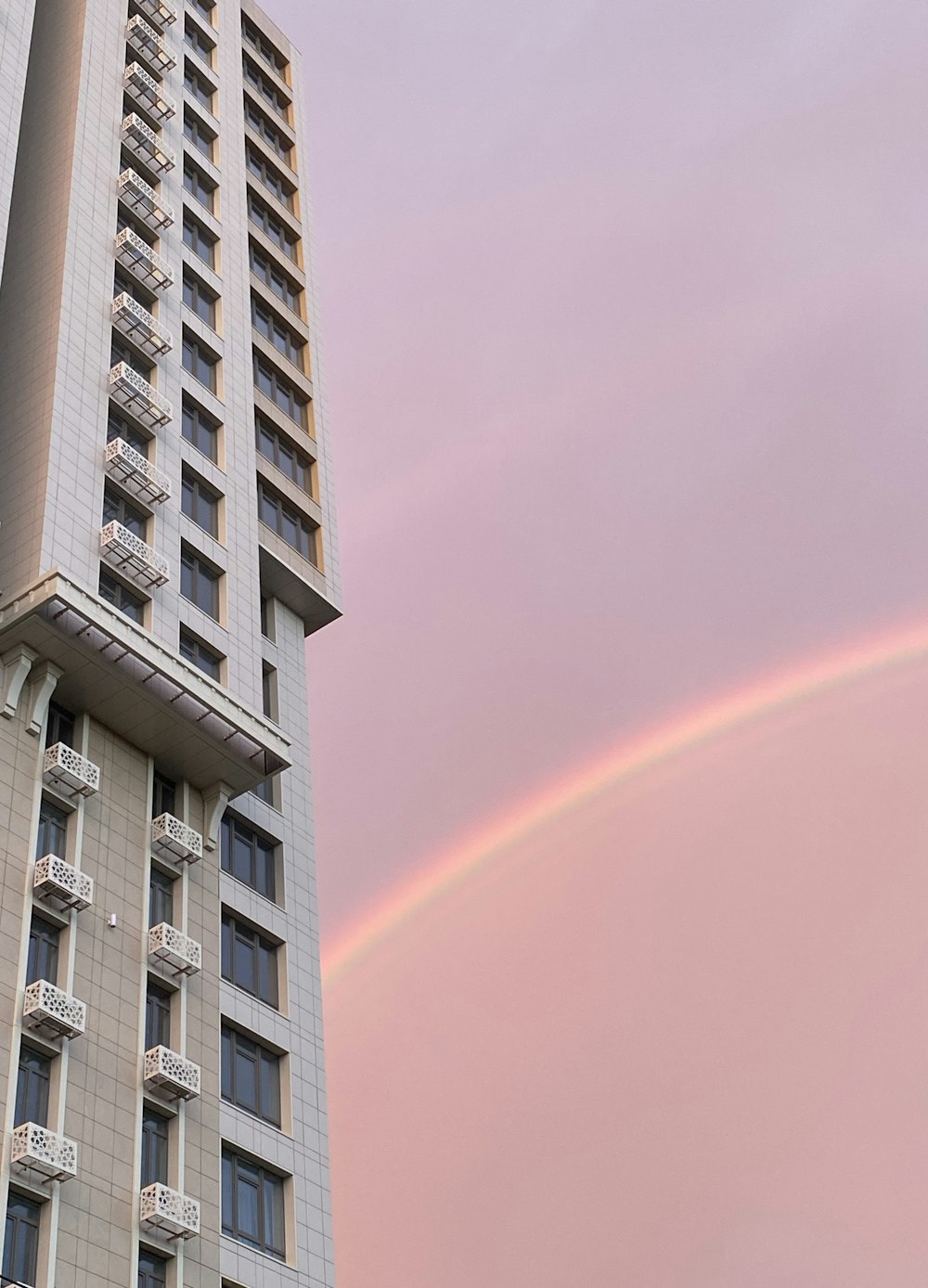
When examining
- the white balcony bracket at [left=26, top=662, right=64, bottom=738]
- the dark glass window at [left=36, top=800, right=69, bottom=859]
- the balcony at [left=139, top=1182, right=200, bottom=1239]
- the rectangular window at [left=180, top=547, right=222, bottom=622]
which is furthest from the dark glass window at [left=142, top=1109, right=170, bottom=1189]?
the rectangular window at [left=180, top=547, right=222, bottom=622]

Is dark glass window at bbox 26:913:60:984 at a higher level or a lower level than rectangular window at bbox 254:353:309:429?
lower

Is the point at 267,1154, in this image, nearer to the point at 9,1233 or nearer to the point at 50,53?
the point at 9,1233

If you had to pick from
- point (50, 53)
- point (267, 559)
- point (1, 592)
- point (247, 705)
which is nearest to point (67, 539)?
point (1, 592)

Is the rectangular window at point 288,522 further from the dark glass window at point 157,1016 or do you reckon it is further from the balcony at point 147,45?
the dark glass window at point 157,1016

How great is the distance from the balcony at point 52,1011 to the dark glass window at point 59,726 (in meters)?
8.38

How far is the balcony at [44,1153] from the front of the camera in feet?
121

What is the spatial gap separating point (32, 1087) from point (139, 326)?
28.2 metres

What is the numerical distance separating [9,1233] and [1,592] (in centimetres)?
1812

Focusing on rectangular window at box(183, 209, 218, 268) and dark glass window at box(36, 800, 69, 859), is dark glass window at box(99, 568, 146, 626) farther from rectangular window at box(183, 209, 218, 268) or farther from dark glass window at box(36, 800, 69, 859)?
rectangular window at box(183, 209, 218, 268)

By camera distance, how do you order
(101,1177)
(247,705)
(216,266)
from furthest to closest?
(216,266)
(247,705)
(101,1177)

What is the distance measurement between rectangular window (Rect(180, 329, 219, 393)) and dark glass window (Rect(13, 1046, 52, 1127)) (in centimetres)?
2903

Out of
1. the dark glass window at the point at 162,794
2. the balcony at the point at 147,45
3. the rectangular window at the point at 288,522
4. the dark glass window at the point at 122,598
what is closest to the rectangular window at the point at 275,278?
the balcony at the point at 147,45

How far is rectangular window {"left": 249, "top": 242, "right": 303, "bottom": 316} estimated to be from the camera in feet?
238

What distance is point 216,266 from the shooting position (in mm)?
66188
